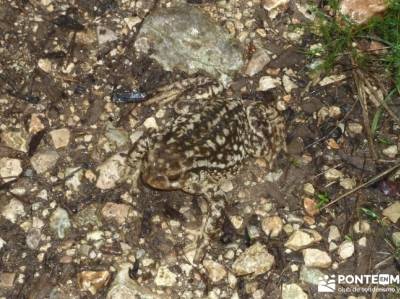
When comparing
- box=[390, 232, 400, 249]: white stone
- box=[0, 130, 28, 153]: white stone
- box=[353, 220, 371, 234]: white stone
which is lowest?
box=[390, 232, 400, 249]: white stone

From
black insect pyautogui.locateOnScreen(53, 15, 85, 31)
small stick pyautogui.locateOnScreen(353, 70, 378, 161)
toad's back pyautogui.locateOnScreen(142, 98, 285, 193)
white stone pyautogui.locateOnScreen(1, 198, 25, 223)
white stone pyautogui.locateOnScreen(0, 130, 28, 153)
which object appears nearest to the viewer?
toad's back pyautogui.locateOnScreen(142, 98, 285, 193)

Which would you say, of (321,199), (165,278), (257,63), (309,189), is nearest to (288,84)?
(257,63)

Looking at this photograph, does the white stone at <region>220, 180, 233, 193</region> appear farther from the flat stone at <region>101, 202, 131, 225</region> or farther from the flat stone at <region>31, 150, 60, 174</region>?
the flat stone at <region>31, 150, 60, 174</region>

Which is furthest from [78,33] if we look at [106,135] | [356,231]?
[356,231]

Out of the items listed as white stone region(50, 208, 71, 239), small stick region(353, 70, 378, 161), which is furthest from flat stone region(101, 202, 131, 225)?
Answer: small stick region(353, 70, 378, 161)

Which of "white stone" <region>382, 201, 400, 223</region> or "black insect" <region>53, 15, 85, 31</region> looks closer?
"white stone" <region>382, 201, 400, 223</region>

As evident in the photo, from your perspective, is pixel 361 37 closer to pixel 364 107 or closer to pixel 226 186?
pixel 364 107

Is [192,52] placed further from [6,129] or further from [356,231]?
[356,231]
